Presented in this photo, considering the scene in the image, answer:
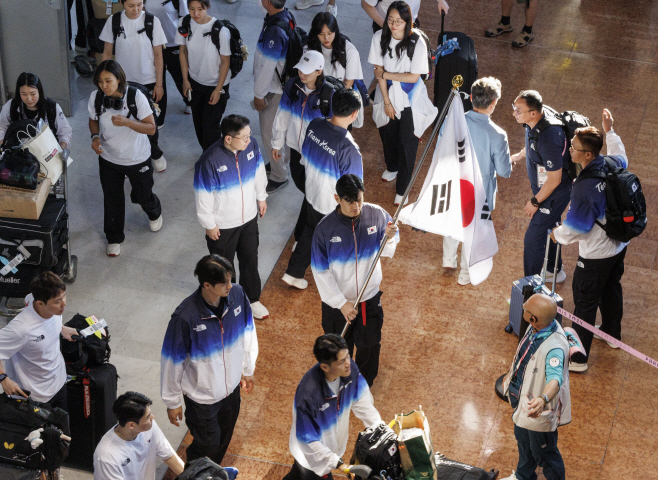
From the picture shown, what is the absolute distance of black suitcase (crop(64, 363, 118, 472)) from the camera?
557 cm

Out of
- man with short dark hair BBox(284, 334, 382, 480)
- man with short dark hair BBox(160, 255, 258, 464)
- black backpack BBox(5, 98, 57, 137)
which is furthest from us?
black backpack BBox(5, 98, 57, 137)

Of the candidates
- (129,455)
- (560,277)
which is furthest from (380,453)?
(560,277)

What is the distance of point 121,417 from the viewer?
14.5 feet

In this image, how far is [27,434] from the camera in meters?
4.89

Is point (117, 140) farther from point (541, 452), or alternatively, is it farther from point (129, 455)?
point (541, 452)

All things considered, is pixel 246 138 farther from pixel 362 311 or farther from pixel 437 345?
pixel 437 345

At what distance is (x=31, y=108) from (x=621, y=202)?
4.88 m

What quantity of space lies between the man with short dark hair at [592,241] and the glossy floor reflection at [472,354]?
40cm

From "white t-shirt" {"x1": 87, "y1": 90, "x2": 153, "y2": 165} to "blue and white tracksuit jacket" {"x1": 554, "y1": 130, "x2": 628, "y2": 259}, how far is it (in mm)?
3668

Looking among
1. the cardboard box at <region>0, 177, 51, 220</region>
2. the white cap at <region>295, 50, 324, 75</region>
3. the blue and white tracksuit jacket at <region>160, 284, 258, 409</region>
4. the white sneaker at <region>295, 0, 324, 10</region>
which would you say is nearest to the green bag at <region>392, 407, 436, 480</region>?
the blue and white tracksuit jacket at <region>160, 284, 258, 409</region>

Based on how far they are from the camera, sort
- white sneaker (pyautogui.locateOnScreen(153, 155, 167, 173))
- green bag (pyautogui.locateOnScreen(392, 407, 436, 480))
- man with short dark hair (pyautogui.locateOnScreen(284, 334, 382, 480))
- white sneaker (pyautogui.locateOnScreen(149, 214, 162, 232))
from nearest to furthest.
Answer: green bag (pyautogui.locateOnScreen(392, 407, 436, 480))
man with short dark hair (pyautogui.locateOnScreen(284, 334, 382, 480))
white sneaker (pyautogui.locateOnScreen(149, 214, 162, 232))
white sneaker (pyautogui.locateOnScreen(153, 155, 167, 173))

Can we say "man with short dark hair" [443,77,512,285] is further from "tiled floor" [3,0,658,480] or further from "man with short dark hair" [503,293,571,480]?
"man with short dark hair" [503,293,571,480]

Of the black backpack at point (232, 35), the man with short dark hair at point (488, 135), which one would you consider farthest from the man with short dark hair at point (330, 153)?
the black backpack at point (232, 35)

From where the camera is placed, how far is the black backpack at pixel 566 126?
6668 millimetres
